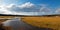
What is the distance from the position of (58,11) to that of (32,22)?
27 cm

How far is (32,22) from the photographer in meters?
1.34

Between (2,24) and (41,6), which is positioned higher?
(41,6)

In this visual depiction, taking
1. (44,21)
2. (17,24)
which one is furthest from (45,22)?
(17,24)

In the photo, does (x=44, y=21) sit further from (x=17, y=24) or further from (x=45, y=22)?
(x=17, y=24)

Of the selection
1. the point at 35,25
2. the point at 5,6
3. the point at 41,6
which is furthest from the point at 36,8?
the point at 5,6

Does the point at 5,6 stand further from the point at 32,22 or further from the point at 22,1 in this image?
the point at 32,22

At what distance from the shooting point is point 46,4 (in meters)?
1.32

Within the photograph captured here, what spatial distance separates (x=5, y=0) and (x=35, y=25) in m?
A: 0.38

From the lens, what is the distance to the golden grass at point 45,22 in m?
1.30

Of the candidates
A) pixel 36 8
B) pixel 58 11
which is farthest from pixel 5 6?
Answer: pixel 58 11

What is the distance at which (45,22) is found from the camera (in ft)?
4.31

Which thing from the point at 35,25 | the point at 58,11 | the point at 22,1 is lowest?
the point at 35,25

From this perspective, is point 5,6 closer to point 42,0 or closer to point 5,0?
point 5,0

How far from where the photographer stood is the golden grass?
130cm
